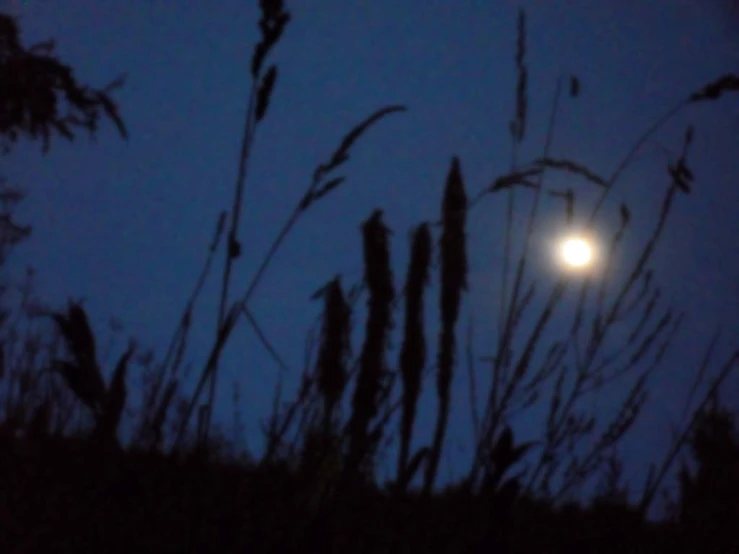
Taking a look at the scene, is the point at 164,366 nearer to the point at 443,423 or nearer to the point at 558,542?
the point at 443,423

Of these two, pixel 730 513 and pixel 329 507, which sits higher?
pixel 730 513

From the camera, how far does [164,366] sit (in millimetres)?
1608

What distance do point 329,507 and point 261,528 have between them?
0.12 meters

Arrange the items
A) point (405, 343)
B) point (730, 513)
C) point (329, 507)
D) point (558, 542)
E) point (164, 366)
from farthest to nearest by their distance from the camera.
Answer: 1. point (405, 343)
2. point (558, 542)
3. point (730, 513)
4. point (164, 366)
5. point (329, 507)

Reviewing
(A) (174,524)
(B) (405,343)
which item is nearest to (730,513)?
(A) (174,524)

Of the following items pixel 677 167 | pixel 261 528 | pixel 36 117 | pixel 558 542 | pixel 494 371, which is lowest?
pixel 261 528

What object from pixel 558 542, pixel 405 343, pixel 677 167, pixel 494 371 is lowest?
pixel 558 542

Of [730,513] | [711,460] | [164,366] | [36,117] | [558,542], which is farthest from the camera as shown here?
[36,117]

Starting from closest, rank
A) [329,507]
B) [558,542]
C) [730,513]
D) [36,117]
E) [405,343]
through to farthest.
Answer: [329,507], [730,513], [558,542], [405,343], [36,117]

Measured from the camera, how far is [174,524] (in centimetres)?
164

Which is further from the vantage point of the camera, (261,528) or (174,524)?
(174,524)

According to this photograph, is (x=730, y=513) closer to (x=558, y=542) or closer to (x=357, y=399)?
(x=558, y=542)

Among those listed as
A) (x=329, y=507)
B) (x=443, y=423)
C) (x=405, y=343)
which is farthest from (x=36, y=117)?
(x=329, y=507)

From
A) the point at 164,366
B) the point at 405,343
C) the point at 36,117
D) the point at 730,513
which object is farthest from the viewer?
the point at 36,117
